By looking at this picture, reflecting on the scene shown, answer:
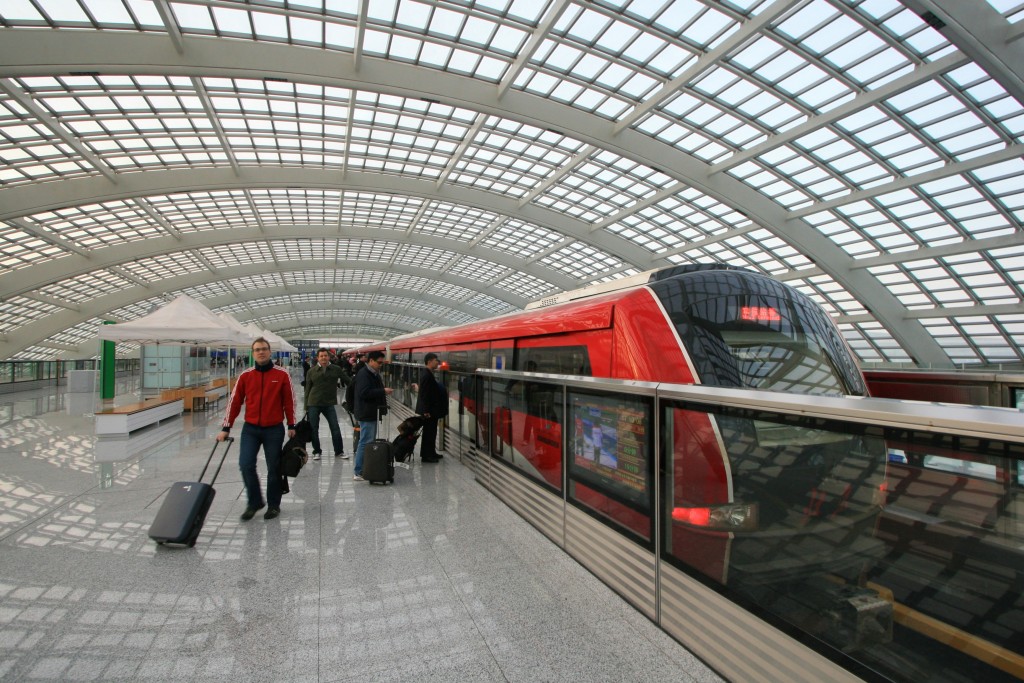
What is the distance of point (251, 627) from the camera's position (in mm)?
3186

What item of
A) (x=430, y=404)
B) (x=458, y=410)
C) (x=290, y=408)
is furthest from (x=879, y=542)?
(x=458, y=410)

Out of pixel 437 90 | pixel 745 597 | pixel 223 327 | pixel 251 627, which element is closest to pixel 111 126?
pixel 437 90

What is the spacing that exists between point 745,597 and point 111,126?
29.4 m

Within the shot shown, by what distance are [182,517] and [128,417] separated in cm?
813

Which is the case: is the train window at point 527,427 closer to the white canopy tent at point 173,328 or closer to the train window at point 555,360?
the train window at point 555,360

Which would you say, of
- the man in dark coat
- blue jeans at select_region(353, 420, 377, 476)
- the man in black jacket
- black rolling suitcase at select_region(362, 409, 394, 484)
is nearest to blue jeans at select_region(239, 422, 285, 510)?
black rolling suitcase at select_region(362, 409, 394, 484)

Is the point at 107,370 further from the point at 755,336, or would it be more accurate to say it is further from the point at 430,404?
the point at 755,336

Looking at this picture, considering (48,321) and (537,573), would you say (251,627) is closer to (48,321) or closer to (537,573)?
(537,573)

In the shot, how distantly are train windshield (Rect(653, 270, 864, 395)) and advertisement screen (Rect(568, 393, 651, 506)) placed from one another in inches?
56.6

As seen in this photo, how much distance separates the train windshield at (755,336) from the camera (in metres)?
5.18

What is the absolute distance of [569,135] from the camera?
23.1 metres

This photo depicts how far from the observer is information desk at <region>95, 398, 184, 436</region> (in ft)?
34.8

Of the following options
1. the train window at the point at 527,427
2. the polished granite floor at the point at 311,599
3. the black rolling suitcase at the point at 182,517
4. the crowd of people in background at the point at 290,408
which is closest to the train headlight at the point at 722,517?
the polished granite floor at the point at 311,599

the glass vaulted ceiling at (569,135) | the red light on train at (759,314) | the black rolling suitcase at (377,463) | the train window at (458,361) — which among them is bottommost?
the black rolling suitcase at (377,463)
